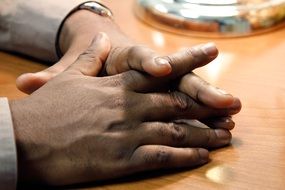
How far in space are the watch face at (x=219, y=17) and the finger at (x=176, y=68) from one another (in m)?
0.35

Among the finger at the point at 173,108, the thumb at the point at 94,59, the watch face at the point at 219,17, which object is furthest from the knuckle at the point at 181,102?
the watch face at the point at 219,17

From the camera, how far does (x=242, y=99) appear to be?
2.85 ft

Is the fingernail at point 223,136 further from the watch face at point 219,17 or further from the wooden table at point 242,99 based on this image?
the watch face at point 219,17

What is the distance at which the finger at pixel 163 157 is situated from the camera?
0.69 m

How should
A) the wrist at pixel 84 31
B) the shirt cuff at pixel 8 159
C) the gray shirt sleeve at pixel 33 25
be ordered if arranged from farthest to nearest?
the gray shirt sleeve at pixel 33 25 → the wrist at pixel 84 31 → the shirt cuff at pixel 8 159

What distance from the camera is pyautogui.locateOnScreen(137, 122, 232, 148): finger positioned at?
2.34 feet

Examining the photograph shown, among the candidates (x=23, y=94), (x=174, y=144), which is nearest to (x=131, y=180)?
(x=174, y=144)

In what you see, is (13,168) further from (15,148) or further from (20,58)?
(20,58)

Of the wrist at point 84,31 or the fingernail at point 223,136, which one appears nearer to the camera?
the fingernail at point 223,136

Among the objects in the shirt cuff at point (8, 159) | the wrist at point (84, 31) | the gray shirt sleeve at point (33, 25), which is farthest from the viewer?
the gray shirt sleeve at point (33, 25)

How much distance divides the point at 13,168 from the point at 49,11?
530 mm

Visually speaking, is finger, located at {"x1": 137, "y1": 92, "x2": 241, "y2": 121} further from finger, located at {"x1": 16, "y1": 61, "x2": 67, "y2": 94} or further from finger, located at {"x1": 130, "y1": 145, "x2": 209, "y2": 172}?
finger, located at {"x1": 16, "y1": 61, "x2": 67, "y2": 94}

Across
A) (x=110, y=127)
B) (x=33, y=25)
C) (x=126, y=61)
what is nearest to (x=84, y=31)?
(x=33, y=25)

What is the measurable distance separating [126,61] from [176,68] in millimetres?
78
